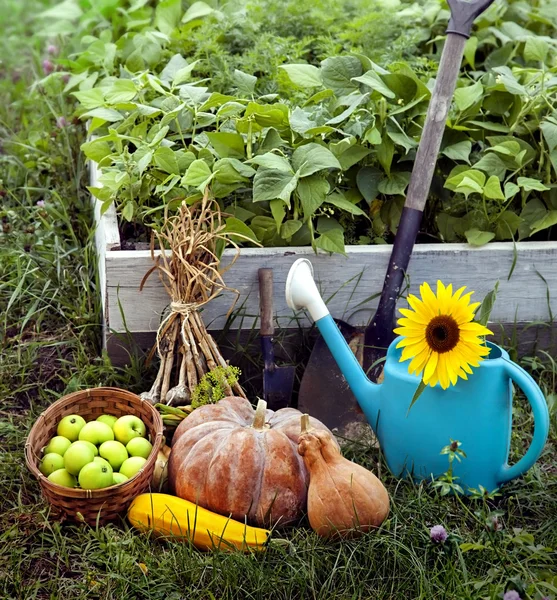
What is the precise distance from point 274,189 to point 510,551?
1.10m

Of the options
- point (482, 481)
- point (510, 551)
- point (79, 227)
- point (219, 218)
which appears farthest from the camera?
point (79, 227)

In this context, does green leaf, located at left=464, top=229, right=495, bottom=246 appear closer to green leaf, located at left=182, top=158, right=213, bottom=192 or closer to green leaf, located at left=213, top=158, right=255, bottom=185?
green leaf, located at left=213, top=158, right=255, bottom=185

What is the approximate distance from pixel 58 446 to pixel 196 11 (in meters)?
2.06

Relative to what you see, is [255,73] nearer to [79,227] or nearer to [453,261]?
[79,227]

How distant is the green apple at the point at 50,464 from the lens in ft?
6.43

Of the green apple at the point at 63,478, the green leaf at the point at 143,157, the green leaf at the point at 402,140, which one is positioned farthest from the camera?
the green leaf at the point at 402,140

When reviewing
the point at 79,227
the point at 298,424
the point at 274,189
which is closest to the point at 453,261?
the point at 274,189

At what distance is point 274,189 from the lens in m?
2.27

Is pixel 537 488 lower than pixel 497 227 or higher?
lower

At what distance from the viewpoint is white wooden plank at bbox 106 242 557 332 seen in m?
2.34

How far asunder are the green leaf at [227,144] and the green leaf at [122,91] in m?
0.41

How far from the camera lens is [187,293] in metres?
2.22

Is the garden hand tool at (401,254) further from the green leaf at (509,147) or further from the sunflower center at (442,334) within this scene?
the sunflower center at (442,334)

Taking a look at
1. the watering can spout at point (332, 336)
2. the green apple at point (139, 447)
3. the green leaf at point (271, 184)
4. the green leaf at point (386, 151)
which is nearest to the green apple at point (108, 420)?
the green apple at point (139, 447)
